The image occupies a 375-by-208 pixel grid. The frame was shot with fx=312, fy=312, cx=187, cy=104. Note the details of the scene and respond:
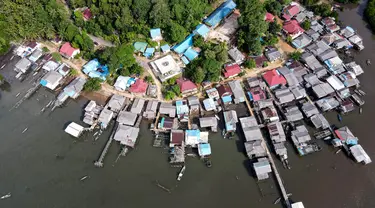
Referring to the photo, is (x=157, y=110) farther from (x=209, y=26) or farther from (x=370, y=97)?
(x=370, y=97)

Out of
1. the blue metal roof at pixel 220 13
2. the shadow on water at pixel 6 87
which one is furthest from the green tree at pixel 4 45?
the blue metal roof at pixel 220 13

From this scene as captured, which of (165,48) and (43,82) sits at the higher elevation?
(165,48)

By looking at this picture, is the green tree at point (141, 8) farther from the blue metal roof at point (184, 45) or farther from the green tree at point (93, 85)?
the green tree at point (93, 85)

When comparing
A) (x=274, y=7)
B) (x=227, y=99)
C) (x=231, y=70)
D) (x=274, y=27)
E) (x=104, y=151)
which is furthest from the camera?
(x=274, y=7)

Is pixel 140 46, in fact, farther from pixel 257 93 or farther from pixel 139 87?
pixel 257 93

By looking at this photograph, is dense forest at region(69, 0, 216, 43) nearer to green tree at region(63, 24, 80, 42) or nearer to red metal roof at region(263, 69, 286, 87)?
green tree at region(63, 24, 80, 42)

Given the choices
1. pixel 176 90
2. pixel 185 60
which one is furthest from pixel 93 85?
pixel 185 60

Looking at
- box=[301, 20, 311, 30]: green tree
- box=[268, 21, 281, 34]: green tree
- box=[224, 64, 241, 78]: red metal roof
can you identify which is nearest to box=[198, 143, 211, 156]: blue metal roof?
box=[224, 64, 241, 78]: red metal roof
